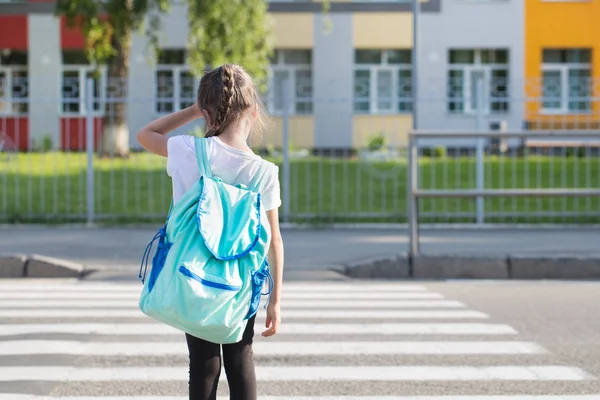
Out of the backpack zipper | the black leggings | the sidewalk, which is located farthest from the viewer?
the sidewalk

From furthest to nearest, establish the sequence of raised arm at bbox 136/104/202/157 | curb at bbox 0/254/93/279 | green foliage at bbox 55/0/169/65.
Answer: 1. green foliage at bbox 55/0/169/65
2. curb at bbox 0/254/93/279
3. raised arm at bbox 136/104/202/157

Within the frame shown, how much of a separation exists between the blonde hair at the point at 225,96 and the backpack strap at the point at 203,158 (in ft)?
0.32

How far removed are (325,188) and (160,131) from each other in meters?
11.8

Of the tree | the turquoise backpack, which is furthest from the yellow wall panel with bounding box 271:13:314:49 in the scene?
the turquoise backpack

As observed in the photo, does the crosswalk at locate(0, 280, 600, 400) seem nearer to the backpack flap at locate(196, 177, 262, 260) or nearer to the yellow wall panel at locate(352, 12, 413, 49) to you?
the backpack flap at locate(196, 177, 262, 260)

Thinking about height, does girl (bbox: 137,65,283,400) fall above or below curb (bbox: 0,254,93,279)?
above

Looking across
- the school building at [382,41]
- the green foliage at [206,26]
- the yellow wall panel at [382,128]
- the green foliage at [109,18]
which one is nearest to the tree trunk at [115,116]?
the green foliage at [109,18]

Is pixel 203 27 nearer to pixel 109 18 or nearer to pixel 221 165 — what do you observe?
pixel 109 18

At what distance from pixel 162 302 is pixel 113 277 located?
7698 mm

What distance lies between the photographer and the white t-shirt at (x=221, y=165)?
160 inches

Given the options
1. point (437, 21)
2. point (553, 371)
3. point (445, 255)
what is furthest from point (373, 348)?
point (437, 21)

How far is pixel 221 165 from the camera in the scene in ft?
13.3

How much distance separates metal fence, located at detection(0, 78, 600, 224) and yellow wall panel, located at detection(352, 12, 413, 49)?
63.4 feet

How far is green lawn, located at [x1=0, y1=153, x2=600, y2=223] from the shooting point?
15.5m
